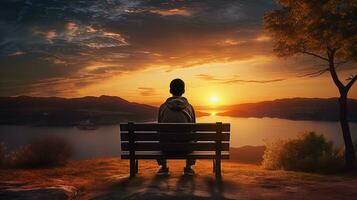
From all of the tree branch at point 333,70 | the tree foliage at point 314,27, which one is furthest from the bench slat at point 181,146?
the tree branch at point 333,70

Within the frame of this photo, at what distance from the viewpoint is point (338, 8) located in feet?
55.2

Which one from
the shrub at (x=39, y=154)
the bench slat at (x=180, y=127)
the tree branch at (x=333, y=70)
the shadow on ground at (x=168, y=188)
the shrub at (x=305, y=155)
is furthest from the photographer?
the tree branch at (x=333, y=70)

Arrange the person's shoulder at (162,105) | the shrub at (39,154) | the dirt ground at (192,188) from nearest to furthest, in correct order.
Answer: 1. the dirt ground at (192,188)
2. the person's shoulder at (162,105)
3. the shrub at (39,154)

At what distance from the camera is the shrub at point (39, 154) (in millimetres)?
16125

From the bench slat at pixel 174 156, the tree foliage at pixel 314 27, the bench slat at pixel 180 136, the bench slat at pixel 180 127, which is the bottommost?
the bench slat at pixel 174 156

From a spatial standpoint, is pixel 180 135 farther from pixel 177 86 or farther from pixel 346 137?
pixel 346 137

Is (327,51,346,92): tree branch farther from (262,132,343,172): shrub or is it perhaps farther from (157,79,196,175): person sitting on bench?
(157,79,196,175): person sitting on bench

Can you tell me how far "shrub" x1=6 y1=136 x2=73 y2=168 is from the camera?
16125mm

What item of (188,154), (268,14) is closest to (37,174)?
(188,154)

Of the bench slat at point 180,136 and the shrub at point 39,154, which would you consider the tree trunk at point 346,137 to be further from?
the shrub at point 39,154

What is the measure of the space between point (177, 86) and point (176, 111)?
0.61 m

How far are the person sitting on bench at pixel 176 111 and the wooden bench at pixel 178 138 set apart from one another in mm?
692

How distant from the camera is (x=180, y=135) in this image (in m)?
9.34

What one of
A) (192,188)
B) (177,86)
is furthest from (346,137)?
(192,188)
